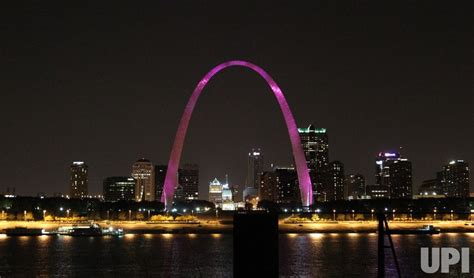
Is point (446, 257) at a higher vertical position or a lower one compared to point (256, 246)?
lower

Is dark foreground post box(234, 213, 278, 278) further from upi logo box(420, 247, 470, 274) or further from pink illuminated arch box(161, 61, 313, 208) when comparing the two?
pink illuminated arch box(161, 61, 313, 208)

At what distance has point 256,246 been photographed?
7.88m

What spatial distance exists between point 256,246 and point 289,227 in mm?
95110

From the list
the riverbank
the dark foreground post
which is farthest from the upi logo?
the riverbank

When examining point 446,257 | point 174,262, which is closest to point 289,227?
point 174,262

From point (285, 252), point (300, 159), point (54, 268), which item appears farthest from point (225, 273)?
point (300, 159)

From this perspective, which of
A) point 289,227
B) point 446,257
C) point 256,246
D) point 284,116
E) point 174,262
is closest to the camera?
point 256,246

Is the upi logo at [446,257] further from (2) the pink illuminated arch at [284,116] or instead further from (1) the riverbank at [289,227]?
(1) the riverbank at [289,227]

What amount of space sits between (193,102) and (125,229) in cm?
2352

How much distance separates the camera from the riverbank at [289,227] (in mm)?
103750

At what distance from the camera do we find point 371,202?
123500mm

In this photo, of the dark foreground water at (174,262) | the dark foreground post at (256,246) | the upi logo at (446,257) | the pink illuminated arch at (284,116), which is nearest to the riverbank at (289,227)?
the pink illuminated arch at (284,116)

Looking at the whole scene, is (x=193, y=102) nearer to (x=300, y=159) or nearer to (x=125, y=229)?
(x=300, y=159)

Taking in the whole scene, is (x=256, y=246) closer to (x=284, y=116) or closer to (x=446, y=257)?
(x=446, y=257)
